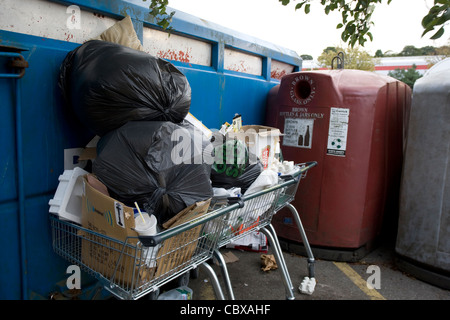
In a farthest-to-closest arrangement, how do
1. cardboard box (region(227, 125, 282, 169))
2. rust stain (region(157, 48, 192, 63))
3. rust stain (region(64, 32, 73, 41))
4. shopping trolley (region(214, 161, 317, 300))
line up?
rust stain (region(157, 48, 192, 63)) → cardboard box (region(227, 125, 282, 169)) → rust stain (region(64, 32, 73, 41)) → shopping trolley (region(214, 161, 317, 300))

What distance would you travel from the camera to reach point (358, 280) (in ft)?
10.3

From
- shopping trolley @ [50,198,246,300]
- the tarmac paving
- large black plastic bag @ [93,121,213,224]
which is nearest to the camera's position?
shopping trolley @ [50,198,246,300]

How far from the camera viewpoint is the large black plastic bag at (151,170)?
1657mm

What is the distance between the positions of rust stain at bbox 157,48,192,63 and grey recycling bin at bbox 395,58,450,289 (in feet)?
6.81

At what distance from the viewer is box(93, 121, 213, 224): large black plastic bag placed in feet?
5.44

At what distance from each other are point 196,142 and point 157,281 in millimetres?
710

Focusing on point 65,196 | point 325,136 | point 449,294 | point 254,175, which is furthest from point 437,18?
point 449,294

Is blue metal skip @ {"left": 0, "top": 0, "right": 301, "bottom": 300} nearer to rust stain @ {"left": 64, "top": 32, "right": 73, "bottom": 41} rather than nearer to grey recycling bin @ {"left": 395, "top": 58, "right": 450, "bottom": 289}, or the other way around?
rust stain @ {"left": 64, "top": 32, "right": 73, "bottom": 41}

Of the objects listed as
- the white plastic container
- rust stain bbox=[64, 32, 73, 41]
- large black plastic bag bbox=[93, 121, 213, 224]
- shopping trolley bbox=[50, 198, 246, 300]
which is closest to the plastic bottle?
shopping trolley bbox=[50, 198, 246, 300]

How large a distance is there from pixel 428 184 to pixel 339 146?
820 mm

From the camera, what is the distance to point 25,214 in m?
1.87

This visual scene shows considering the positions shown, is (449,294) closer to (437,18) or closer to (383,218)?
(383,218)

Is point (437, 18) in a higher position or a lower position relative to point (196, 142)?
higher

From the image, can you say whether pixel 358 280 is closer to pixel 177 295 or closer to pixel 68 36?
pixel 177 295
